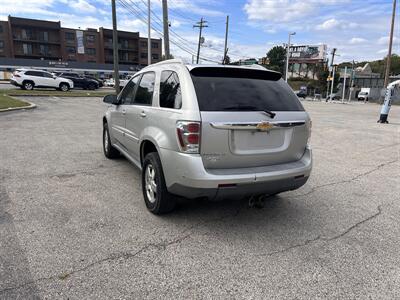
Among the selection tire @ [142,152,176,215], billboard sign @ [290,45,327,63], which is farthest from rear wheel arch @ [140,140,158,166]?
billboard sign @ [290,45,327,63]

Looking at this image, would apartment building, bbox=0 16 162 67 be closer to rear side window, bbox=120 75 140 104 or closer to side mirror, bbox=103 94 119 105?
A: side mirror, bbox=103 94 119 105

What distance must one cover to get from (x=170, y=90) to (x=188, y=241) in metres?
1.71

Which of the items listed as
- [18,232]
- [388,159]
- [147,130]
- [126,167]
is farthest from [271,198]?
[388,159]

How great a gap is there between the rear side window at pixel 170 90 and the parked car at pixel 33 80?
86.5 ft

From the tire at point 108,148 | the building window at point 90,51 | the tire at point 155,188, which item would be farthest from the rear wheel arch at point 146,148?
the building window at point 90,51

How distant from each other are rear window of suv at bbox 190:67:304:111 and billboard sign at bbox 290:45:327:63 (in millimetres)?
88549

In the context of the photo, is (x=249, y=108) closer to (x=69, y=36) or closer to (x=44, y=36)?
(x=44, y=36)

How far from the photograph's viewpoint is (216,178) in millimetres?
3111

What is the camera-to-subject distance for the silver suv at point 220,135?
10.3 feet

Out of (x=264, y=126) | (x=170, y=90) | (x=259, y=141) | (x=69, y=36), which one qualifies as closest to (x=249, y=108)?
(x=264, y=126)

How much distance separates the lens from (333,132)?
1147cm

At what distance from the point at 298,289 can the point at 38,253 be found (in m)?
2.35

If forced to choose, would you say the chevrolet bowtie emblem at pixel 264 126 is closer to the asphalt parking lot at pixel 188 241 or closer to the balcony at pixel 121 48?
the asphalt parking lot at pixel 188 241

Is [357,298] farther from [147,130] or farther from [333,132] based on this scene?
[333,132]
